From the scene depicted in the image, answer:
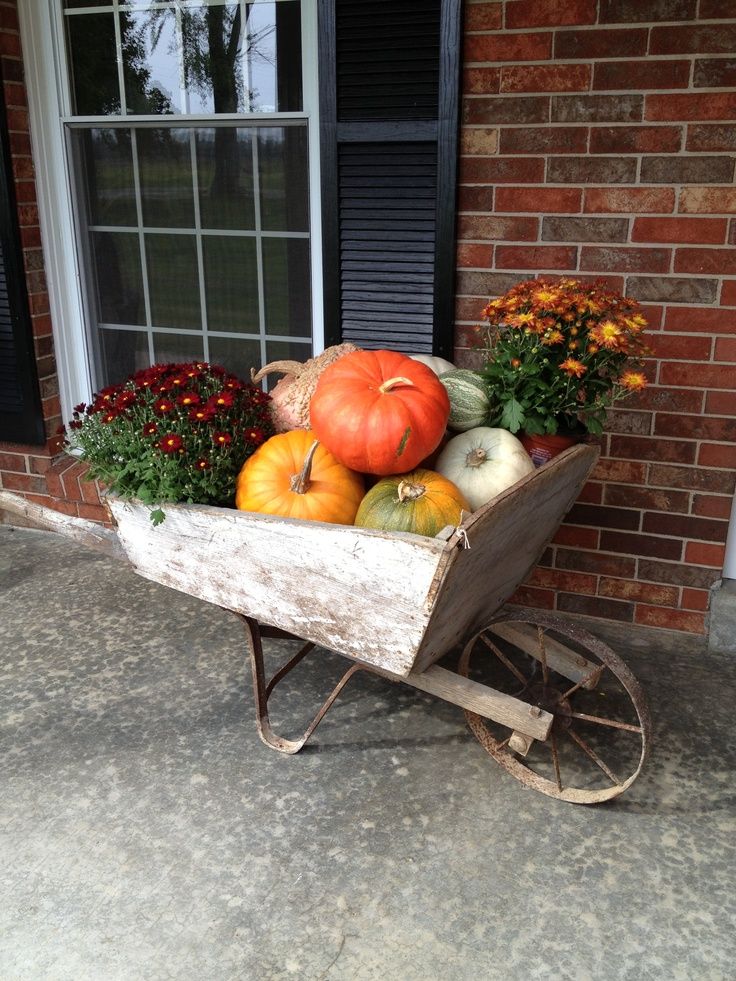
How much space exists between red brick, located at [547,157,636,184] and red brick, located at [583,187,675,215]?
3cm

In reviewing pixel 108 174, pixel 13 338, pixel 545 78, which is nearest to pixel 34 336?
pixel 13 338

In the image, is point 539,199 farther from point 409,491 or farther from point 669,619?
point 669,619

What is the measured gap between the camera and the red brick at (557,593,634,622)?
3.14 metres

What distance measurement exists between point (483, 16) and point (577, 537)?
180 centimetres

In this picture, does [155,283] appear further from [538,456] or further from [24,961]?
[24,961]

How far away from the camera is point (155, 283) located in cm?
360

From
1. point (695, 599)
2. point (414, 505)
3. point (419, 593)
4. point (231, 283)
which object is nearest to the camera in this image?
point (419, 593)

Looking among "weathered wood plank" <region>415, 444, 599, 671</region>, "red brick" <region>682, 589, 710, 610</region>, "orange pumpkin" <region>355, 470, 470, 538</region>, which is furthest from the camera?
"red brick" <region>682, 589, 710, 610</region>

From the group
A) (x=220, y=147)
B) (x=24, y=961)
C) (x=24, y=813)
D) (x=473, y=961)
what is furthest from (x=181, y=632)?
(x=220, y=147)

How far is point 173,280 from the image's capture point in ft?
11.7

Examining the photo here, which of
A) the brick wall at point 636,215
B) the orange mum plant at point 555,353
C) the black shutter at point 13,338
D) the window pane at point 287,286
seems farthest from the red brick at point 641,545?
the black shutter at point 13,338

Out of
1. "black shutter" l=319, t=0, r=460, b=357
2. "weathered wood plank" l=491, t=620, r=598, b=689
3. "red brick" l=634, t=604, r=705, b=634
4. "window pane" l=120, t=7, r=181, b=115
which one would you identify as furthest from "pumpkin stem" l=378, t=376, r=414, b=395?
"window pane" l=120, t=7, r=181, b=115

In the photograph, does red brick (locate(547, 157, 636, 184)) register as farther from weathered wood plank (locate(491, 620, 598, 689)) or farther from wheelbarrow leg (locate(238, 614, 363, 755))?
wheelbarrow leg (locate(238, 614, 363, 755))

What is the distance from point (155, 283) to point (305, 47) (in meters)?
1.14
